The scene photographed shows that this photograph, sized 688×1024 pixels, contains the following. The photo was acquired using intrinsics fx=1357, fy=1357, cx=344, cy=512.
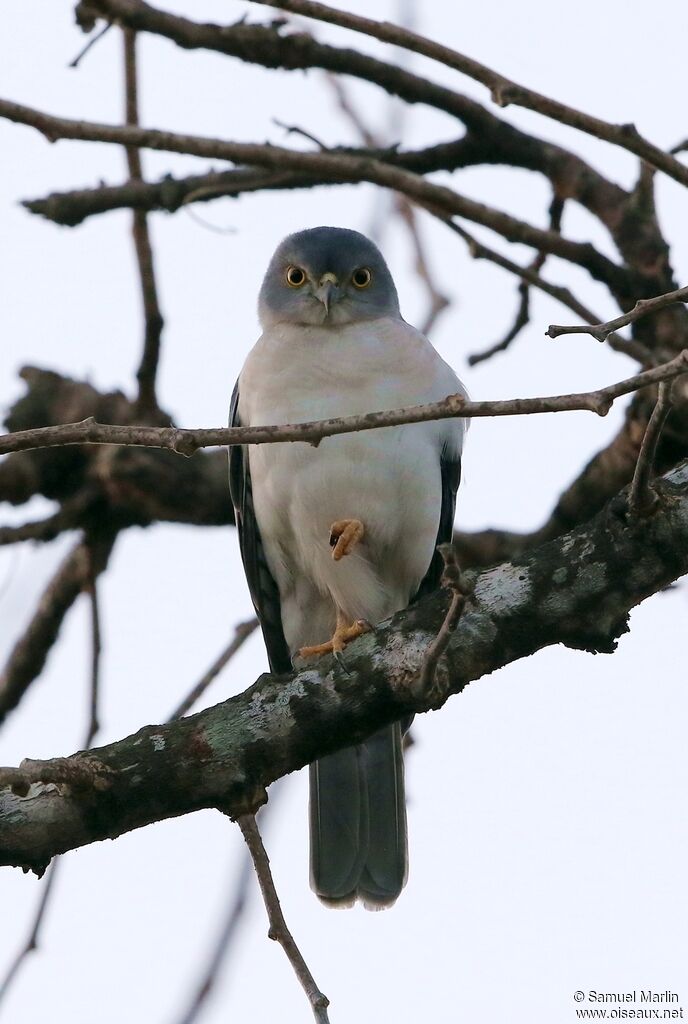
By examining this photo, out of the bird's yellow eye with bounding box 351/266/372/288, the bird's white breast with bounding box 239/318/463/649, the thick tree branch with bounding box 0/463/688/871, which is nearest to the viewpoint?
the thick tree branch with bounding box 0/463/688/871

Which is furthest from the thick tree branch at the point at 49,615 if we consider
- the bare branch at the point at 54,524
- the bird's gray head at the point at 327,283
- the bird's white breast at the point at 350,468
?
the bird's gray head at the point at 327,283

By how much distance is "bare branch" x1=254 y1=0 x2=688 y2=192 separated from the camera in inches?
127

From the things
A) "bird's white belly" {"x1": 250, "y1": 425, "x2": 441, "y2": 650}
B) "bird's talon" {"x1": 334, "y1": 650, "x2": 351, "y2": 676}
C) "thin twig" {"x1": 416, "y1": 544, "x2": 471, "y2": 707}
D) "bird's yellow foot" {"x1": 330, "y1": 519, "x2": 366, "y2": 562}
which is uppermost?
"bird's white belly" {"x1": 250, "y1": 425, "x2": 441, "y2": 650}

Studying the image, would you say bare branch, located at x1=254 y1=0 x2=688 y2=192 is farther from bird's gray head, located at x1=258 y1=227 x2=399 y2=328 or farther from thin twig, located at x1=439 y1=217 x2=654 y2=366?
bird's gray head, located at x1=258 y1=227 x2=399 y2=328

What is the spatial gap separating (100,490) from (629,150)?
2.63 m

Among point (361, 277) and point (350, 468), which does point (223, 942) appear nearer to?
point (350, 468)

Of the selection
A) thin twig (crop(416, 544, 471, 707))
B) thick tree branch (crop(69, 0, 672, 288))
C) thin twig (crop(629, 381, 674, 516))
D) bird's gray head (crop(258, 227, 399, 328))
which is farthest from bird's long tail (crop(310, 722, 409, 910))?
thick tree branch (crop(69, 0, 672, 288))

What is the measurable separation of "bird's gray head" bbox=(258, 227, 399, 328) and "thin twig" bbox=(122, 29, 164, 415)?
1.60ft

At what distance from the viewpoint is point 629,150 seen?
388 cm

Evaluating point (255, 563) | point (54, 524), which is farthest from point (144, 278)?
point (255, 563)

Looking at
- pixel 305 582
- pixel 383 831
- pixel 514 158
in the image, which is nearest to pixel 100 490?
pixel 305 582

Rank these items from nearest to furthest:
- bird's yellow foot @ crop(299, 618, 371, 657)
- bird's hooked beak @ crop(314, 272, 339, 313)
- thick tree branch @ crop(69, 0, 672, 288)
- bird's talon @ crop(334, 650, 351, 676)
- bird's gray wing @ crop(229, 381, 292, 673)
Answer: bird's talon @ crop(334, 650, 351, 676), bird's yellow foot @ crop(299, 618, 371, 657), thick tree branch @ crop(69, 0, 672, 288), bird's gray wing @ crop(229, 381, 292, 673), bird's hooked beak @ crop(314, 272, 339, 313)

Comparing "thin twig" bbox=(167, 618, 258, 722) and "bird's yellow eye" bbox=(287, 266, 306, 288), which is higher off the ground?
"bird's yellow eye" bbox=(287, 266, 306, 288)

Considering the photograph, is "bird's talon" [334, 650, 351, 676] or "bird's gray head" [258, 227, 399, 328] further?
"bird's gray head" [258, 227, 399, 328]
